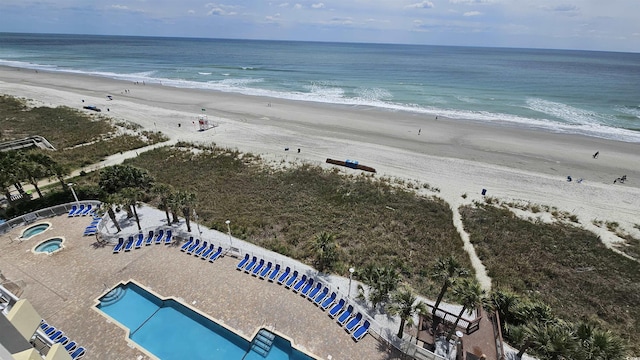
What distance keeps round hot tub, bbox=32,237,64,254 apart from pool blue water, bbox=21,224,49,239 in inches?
78.8

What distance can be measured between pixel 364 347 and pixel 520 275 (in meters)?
14.1

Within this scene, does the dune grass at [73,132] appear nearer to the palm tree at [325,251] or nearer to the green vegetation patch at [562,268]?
the palm tree at [325,251]

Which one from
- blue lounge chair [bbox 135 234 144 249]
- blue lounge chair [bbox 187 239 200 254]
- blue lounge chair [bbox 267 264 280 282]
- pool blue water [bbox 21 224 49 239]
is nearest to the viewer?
blue lounge chair [bbox 267 264 280 282]

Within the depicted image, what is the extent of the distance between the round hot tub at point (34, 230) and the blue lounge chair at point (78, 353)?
1300 cm

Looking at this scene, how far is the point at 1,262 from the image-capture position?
18.9 metres

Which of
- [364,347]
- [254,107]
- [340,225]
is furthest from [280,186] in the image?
[254,107]

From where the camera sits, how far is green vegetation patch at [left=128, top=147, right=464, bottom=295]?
73.4 ft

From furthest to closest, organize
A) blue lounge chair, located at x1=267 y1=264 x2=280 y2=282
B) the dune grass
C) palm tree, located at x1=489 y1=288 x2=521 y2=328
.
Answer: the dune grass
blue lounge chair, located at x1=267 y1=264 x2=280 y2=282
palm tree, located at x1=489 y1=288 x2=521 y2=328

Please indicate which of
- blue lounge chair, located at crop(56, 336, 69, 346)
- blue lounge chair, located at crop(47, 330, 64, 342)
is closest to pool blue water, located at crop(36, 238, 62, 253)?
blue lounge chair, located at crop(47, 330, 64, 342)

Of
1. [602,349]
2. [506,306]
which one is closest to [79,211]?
[506,306]

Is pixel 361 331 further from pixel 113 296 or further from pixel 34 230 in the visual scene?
pixel 34 230

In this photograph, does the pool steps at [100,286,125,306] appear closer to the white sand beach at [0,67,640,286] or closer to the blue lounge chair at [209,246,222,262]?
the blue lounge chair at [209,246,222,262]

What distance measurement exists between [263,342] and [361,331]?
5142 mm

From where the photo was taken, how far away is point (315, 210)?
28141mm
